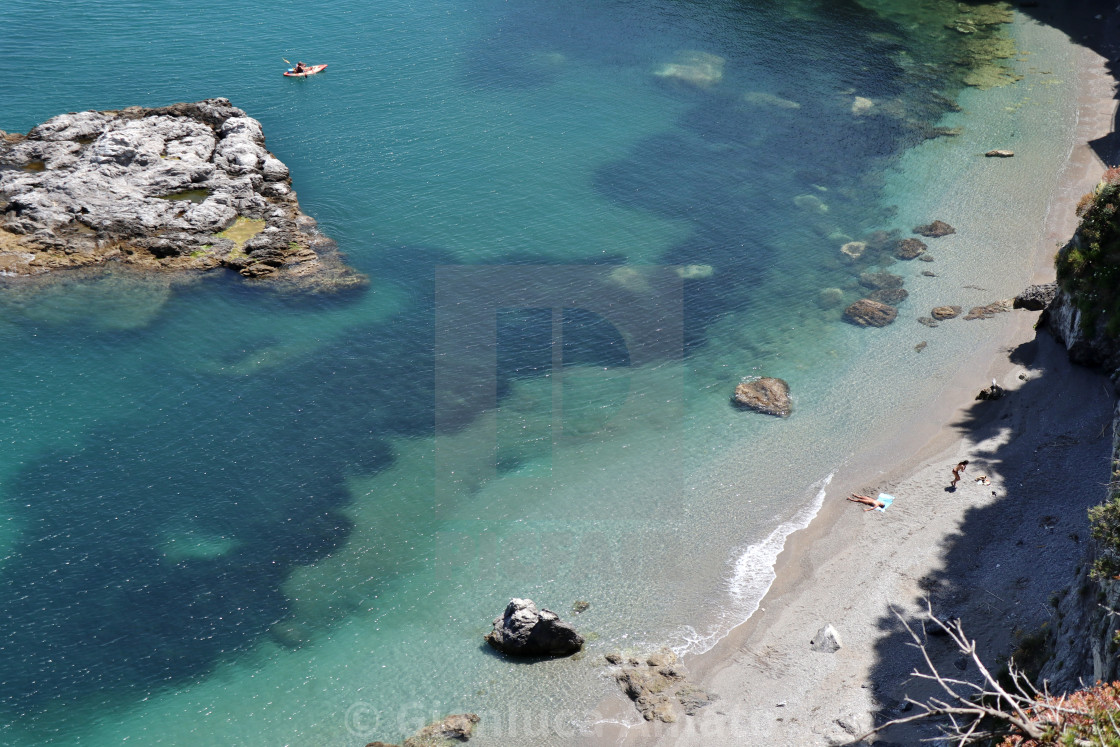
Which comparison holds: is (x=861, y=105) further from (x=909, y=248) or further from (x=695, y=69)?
(x=909, y=248)

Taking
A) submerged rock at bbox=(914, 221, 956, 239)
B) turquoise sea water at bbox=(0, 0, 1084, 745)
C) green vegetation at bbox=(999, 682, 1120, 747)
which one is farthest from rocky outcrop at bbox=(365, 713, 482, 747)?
submerged rock at bbox=(914, 221, 956, 239)

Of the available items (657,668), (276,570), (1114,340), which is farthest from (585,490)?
(1114,340)

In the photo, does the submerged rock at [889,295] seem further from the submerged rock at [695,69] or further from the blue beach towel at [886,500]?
the submerged rock at [695,69]

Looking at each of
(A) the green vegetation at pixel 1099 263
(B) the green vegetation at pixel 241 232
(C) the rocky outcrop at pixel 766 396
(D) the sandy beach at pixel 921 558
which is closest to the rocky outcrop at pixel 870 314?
(D) the sandy beach at pixel 921 558

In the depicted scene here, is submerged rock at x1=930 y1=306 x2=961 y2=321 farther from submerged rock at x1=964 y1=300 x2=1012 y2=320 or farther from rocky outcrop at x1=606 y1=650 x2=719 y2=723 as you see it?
rocky outcrop at x1=606 y1=650 x2=719 y2=723

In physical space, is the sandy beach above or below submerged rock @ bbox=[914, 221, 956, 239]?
below

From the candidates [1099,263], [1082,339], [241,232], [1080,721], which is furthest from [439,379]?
[1080,721]
